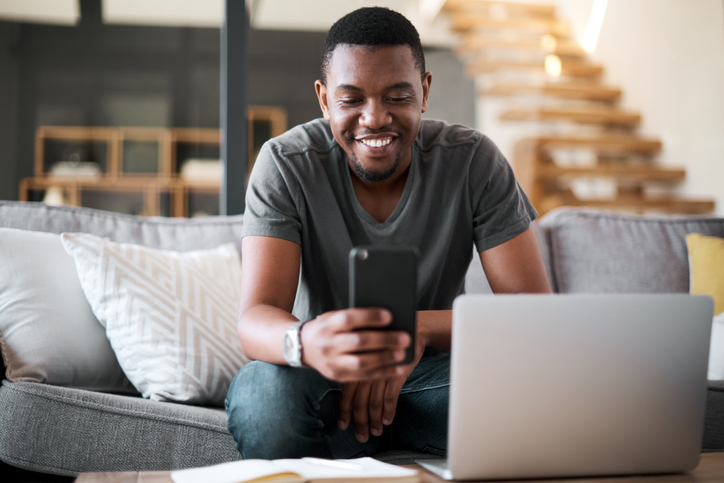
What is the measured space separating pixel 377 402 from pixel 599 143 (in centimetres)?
300

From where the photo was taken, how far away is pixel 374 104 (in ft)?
3.64

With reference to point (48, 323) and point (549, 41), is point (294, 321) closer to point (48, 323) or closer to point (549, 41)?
point (48, 323)

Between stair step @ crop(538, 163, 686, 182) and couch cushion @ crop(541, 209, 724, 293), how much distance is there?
4.95 feet

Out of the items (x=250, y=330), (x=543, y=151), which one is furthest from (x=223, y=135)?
(x=543, y=151)

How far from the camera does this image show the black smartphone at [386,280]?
70cm

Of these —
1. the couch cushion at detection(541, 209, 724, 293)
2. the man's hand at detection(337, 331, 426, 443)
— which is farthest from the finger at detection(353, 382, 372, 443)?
the couch cushion at detection(541, 209, 724, 293)

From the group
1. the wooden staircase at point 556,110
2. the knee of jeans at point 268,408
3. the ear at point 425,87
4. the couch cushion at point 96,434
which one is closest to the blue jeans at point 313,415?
the knee of jeans at point 268,408

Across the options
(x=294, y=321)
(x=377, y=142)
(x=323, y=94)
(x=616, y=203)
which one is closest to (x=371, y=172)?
(x=377, y=142)

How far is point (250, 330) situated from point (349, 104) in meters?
0.45

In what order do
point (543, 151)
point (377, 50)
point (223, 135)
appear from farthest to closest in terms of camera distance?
point (543, 151) → point (223, 135) → point (377, 50)

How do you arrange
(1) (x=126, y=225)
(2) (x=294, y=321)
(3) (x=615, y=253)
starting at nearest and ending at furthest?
(2) (x=294, y=321), (1) (x=126, y=225), (3) (x=615, y=253)

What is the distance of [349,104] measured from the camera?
1125 millimetres

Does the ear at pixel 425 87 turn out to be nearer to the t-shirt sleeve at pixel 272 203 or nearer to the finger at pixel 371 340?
the t-shirt sleeve at pixel 272 203

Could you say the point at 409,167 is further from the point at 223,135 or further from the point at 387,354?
the point at 223,135
